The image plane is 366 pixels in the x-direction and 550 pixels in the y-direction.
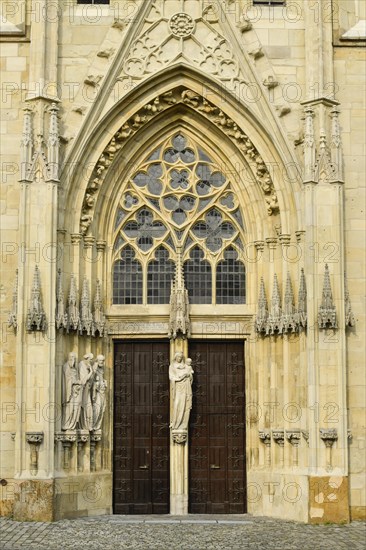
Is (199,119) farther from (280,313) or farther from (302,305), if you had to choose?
(302,305)

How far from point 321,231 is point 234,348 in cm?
296

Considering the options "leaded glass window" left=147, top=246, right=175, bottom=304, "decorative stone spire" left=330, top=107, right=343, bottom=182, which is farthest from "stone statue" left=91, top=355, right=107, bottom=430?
"decorative stone spire" left=330, top=107, right=343, bottom=182

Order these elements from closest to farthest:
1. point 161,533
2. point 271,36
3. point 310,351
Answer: point 161,533, point 310,351, point 271,36

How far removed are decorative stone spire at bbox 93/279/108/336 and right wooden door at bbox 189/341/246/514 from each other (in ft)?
5.58

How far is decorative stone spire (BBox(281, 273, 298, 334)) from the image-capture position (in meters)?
18.4

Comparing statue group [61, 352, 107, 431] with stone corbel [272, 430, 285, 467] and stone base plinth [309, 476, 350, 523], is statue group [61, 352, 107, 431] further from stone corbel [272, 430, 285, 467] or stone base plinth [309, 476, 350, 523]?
stone base plinth [309, 476, 350, 523]

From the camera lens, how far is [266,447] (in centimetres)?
1891

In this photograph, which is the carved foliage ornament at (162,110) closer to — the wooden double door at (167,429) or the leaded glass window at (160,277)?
the leaded glass window at (160,277)

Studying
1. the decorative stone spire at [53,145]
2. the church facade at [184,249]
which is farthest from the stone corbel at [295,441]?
the decorative stone spire at [53,145]

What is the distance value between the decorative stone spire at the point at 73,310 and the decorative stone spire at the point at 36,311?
71cm

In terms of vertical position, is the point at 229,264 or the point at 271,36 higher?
the point at 271,36

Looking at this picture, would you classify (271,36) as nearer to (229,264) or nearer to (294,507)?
(229,264)

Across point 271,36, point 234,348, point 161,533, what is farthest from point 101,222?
point 161,533

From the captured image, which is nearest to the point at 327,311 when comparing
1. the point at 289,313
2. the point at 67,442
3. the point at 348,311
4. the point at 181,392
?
the point at 348,311
